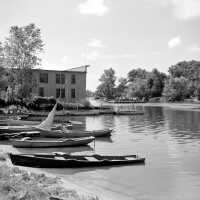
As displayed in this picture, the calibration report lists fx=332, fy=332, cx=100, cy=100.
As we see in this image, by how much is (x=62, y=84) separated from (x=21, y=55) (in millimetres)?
15657

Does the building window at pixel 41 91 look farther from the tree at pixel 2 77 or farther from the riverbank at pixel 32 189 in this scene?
the riverbank at pixel 32 189

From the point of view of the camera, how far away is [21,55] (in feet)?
240

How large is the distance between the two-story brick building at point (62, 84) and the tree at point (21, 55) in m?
8.05

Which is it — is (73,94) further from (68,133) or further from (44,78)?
(68,133)

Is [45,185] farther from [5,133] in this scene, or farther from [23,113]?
[23,113]

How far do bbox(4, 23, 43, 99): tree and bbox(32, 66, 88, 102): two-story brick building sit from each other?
8.05 metres

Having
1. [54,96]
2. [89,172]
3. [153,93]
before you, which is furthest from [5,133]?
[153,93]

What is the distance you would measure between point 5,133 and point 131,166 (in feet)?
62.8

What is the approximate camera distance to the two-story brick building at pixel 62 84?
83562 mm

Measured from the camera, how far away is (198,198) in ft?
57.4

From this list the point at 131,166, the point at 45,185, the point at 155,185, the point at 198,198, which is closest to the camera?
the point at 45,185

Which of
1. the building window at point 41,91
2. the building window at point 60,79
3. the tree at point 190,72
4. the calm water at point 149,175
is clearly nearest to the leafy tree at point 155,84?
the tree at point 190,72

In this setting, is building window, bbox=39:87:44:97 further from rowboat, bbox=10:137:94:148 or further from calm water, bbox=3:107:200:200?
rowboat, bbox=10:137:94:148

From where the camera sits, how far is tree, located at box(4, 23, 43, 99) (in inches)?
2840
